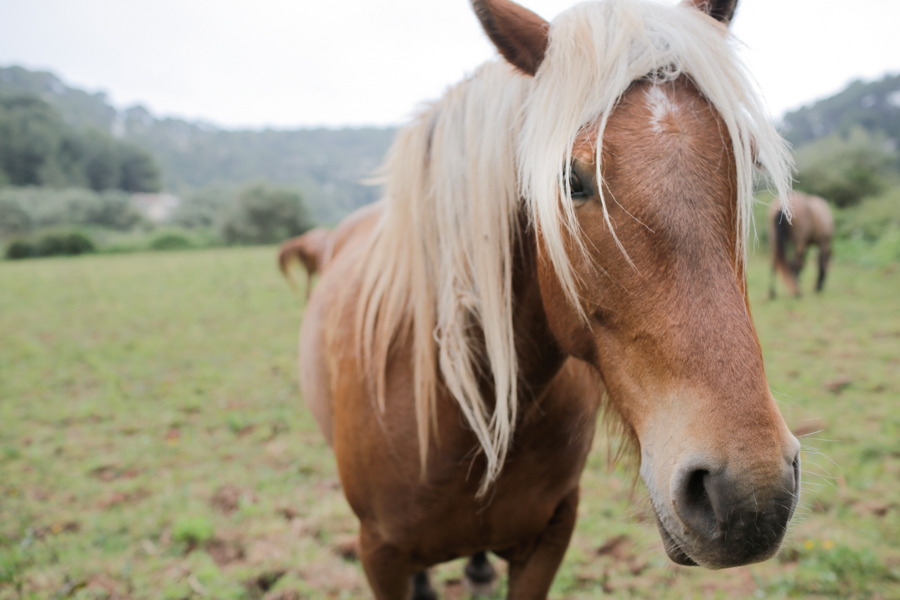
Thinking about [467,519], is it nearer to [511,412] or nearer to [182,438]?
[511,412]

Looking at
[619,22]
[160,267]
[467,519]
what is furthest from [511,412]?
[160,267]

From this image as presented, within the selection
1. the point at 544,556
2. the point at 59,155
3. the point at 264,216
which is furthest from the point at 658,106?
the point at 59,155

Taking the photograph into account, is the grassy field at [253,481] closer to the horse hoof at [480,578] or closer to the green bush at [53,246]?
the horse hoof at [480,578]

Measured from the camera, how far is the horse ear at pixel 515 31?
1.01 m

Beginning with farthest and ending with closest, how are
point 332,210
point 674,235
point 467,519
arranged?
point 332,210 → point 467,519 → point 674,235

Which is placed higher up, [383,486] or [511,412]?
[511,412]

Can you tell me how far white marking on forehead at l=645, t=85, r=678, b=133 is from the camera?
34.8 inches

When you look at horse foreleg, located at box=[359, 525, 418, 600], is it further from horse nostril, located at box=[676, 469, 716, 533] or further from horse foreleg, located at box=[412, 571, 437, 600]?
horse nostril, located at box=[676, 469, 716, 533]

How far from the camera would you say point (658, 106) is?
3.01ft

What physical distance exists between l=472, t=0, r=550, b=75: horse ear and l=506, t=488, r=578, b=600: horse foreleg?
4.58 feet

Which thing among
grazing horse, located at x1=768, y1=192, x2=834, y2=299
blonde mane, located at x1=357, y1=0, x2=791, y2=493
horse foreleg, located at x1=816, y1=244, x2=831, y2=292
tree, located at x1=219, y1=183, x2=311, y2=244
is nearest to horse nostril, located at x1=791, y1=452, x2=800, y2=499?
blonde mane, located at x1=357, y1=0, x2=791, y2=493

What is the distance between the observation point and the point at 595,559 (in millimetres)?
2744

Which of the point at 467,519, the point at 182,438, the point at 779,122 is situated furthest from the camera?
the point at 182,438

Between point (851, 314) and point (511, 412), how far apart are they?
8919 mm
